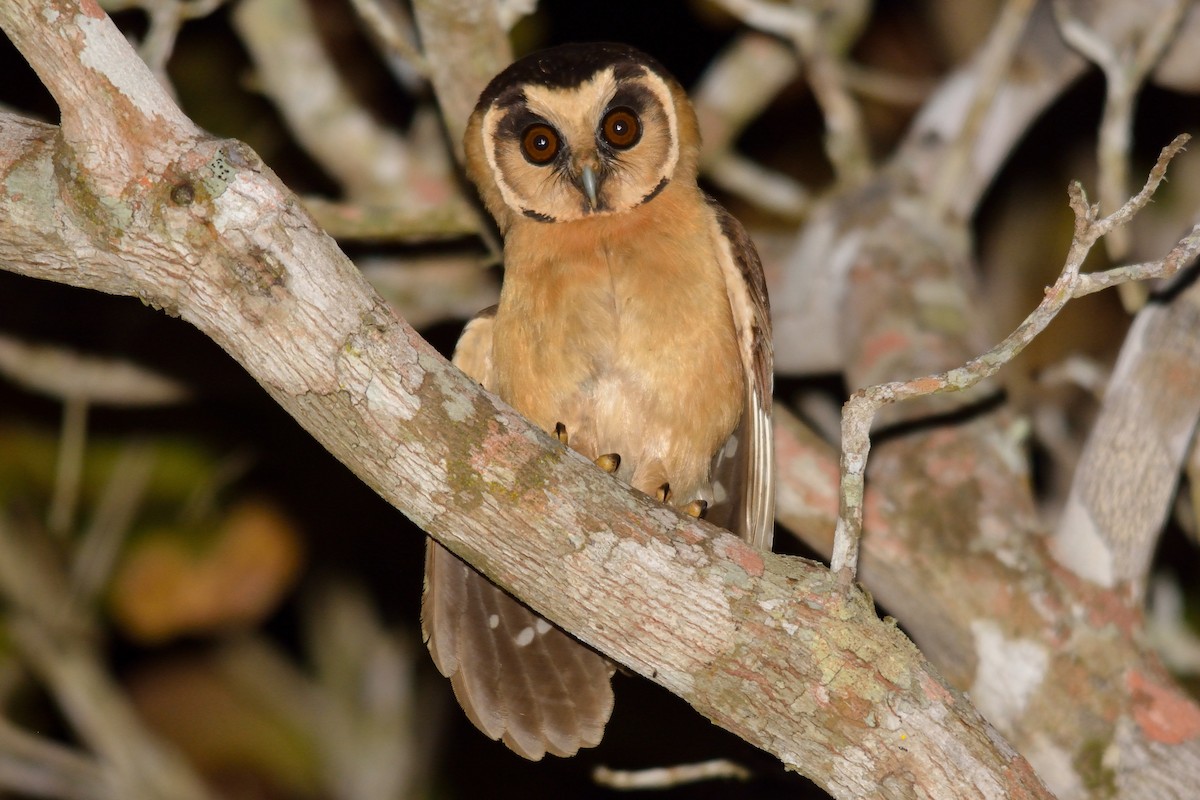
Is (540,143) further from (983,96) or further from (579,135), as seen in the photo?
(983,96)

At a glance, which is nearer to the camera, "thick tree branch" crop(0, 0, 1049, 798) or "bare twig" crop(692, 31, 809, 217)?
"thick tree branch" crop(0, 0, 1049, 798)

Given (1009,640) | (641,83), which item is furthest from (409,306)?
(1009,640)

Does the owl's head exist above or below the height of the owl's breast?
above

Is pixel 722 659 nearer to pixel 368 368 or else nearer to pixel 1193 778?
pixel 368 368

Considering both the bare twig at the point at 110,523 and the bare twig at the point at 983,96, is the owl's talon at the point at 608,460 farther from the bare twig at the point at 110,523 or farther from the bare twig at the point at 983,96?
the bare twig at the point at 110,523

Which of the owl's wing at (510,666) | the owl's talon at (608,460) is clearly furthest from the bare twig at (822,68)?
the owl's wing at (510,666)

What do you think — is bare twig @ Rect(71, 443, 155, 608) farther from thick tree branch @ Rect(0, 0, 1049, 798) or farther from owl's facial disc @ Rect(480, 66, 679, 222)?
thick tree branch @ Rect(0, 0, 1049, 798)

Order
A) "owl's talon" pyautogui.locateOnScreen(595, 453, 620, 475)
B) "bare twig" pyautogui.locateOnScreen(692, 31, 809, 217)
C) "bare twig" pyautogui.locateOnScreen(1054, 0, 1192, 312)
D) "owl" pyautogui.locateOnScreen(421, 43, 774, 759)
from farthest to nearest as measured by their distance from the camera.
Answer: "bare twig" pyautogui.locateOnScreen(692, 31, 809, 217)
"bare twig" pyautogui.locateOnScreen(1054, 0, 1192, 312)
"owl's talon" pyautogui.locateOnScreen(595, 453, 620, 475)
"owl" pyautogui.locateOnScreen(421, 43, 774, 759)

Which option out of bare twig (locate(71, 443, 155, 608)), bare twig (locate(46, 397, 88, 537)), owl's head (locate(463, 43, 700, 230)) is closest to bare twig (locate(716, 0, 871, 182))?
owl's head (locate(463, 43, 700, 230))
